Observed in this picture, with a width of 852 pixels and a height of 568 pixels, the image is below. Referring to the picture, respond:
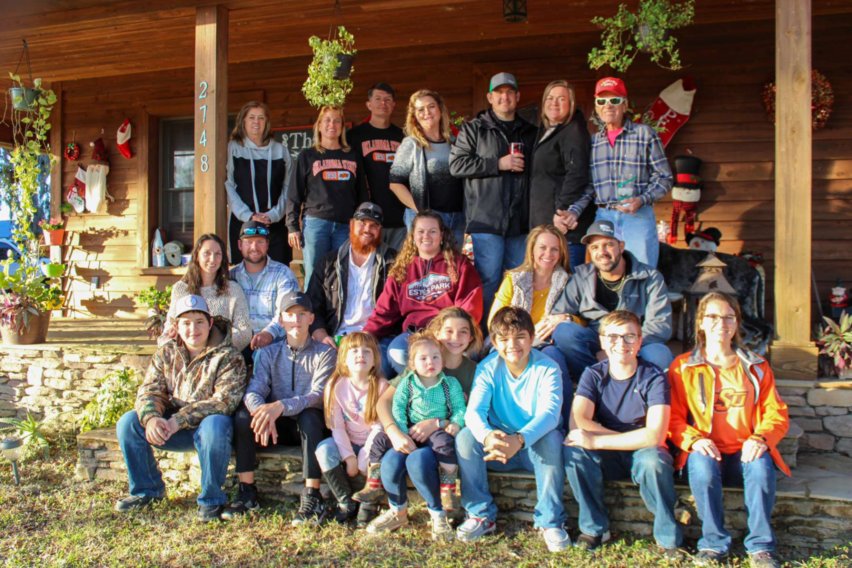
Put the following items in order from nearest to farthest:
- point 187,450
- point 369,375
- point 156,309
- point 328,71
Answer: point 369,375, point 187,450, point 328,71, point 156,309

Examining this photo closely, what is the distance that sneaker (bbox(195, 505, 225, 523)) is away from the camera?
3883mm

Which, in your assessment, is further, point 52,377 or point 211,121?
point 52,377

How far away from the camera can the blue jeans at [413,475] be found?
11.7 feet

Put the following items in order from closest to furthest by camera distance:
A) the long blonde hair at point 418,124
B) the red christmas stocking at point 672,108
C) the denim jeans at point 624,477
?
the denim jeans at point 624,477 → the long blonde hair at point 418,124 → the red christmas stocking at point 672,108

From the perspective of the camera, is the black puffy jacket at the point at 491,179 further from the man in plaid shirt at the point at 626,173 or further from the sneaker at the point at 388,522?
the sneaker at the point at 388,522

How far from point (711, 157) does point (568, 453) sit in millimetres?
4166

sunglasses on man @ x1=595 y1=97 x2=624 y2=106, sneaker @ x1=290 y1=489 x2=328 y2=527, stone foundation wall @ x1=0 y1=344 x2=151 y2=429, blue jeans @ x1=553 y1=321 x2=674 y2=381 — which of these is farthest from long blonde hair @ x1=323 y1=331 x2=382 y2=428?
stone foundation wall @ x1=0 y1=344 x2=151 y2=429

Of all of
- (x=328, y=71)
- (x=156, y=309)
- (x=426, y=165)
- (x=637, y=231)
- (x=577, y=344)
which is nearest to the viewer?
(x=577, y=344)

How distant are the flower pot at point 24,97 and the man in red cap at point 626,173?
16.5 feet

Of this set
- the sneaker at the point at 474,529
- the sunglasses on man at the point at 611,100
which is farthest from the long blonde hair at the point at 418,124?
the sneaker at the point at 474,529

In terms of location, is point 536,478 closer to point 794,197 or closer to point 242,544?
point 242,544

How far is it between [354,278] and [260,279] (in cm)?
59

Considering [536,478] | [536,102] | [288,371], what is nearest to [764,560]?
[536,478]

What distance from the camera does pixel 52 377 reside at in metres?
5.80
